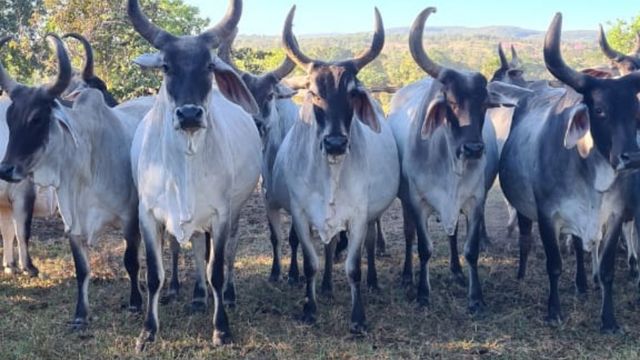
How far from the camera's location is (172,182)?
4973 millimetres

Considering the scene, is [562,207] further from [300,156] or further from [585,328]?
[300,156]

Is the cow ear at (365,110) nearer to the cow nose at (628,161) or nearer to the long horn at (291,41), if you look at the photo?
the long horn at (291,41)

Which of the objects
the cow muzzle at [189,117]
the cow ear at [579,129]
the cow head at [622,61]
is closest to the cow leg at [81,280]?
the cow muzzle at [189,117]

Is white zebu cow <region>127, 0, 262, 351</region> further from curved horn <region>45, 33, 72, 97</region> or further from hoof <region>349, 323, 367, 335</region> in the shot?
hoof <region>349, 323, 367, 335</region>

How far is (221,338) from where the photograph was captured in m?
5.12

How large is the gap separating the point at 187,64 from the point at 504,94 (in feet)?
9.59

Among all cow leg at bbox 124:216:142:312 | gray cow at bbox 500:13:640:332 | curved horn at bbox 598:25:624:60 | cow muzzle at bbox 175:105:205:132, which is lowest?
cow leg at bbox 124:216:142:312

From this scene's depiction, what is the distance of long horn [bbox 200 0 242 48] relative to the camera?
16.2ft

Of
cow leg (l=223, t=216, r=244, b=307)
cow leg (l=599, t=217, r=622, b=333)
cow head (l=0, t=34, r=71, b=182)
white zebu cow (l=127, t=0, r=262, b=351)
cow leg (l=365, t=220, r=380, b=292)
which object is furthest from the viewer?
cow leg (l=365, t=220, r=380, b=292)

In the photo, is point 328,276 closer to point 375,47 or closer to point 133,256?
point 133,256

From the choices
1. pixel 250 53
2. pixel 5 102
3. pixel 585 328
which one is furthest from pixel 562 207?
pixel 250 53

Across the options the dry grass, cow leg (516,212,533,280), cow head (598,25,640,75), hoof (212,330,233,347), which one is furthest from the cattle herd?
cow head (598,25,640,75)

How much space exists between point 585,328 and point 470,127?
1.72 m

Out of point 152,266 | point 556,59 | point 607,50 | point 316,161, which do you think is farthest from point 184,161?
point 607,50
